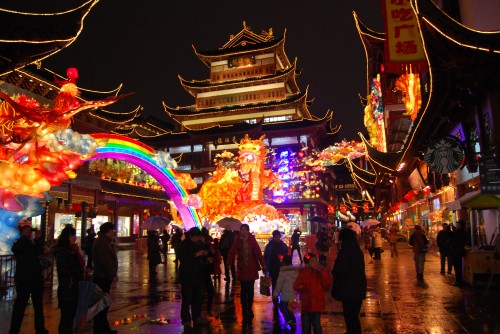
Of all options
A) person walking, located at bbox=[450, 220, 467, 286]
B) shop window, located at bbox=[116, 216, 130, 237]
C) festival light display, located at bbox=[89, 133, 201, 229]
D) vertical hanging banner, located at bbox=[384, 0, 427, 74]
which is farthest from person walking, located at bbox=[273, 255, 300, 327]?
shop window, located at bbox=[116, 216, 130, 237]

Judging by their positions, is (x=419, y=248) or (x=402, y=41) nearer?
(x=419, y=248)

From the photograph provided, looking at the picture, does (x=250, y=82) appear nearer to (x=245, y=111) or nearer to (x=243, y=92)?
(x=243, y=92)

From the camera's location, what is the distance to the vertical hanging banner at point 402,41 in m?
12.8

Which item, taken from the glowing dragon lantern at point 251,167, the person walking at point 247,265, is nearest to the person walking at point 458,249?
the person walking at point 247,265

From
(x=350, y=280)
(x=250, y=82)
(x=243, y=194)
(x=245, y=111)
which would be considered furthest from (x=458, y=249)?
(x=250, y=82)

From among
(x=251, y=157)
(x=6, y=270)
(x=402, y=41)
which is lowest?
(x=6, y=270)

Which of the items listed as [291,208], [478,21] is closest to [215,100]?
[291,208]

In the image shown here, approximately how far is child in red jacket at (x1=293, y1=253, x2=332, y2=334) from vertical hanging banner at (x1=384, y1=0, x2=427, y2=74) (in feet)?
30.3

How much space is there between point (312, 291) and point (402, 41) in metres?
10.1

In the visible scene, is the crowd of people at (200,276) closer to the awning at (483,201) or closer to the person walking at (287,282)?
the person walking at (287,282)

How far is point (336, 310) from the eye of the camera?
311 inches

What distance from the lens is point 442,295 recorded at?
9109 millimetres

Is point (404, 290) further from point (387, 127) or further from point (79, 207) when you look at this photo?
point (79, 207)

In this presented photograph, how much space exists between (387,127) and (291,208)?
22.0m
